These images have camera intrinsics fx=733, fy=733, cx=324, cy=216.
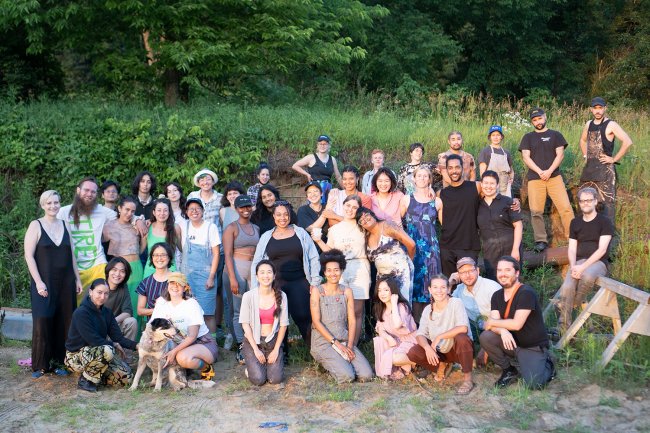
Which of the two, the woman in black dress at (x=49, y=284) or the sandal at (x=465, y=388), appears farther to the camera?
the woman in black dress at (x=49, y=284)

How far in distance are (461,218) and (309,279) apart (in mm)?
1718

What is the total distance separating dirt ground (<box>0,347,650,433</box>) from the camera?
5.86 m

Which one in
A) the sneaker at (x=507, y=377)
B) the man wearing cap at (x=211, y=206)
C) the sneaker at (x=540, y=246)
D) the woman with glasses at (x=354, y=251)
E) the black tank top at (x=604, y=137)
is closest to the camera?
the sneaker at (x=507, y=377)

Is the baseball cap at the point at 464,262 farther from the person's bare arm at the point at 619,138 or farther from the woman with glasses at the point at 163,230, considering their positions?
the person's bare arm at the point at 619,138

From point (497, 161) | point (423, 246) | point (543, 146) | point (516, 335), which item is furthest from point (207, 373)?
point (543, 146)

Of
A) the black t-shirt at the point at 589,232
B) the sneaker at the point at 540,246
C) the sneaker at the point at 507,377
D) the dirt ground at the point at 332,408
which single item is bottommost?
the dirt ground at the point at 332,408

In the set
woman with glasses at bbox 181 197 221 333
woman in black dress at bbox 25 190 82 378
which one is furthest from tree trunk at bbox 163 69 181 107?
woman in black dress at bbox 25 190 82 378

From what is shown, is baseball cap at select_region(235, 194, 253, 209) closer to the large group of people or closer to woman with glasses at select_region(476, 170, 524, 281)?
the large group of people

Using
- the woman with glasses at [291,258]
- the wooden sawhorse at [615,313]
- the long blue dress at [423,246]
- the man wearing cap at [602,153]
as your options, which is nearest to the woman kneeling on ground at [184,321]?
the woman with glasses at [291,258]

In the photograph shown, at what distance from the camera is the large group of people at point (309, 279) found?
6.90m

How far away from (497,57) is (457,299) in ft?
55.3

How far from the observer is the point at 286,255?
7543 mm

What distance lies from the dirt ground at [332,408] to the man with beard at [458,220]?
50.9 inches

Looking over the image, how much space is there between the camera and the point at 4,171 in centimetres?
1195
